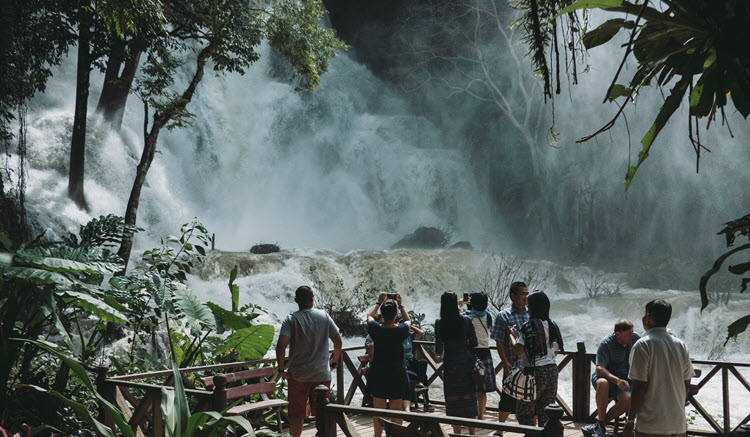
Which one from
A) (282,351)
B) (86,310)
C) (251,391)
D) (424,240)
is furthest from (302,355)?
(424,240)

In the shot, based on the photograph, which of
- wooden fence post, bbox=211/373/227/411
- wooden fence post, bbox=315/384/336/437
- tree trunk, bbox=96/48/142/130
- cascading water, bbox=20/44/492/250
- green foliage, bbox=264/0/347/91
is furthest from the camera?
cascading water, bbox=20/44/492/250

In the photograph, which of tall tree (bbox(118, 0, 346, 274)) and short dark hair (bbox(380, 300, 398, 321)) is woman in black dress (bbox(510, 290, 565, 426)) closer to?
short dark hair (bbox(380, 300, 398, 321))

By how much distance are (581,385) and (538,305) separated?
2577mm

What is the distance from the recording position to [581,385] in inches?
254

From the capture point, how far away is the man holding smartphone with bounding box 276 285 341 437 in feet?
15.2

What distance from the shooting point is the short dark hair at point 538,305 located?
4.42 meters

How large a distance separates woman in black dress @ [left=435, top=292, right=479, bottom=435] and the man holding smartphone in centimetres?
96

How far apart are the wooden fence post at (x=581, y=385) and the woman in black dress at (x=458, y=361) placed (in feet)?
6.78

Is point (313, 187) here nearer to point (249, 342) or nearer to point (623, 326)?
point (249, 342)

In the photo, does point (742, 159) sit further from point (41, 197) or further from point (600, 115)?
point (41, 197)

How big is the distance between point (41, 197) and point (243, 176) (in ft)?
31.8

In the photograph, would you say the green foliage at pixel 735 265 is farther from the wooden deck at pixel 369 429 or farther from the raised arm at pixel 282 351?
the wooden deck at pixel 369 429

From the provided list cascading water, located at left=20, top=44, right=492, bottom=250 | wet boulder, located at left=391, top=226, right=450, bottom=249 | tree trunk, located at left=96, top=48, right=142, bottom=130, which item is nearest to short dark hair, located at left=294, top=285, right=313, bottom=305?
tree trunk, located at left=96, top=48, right=142, bottom=130

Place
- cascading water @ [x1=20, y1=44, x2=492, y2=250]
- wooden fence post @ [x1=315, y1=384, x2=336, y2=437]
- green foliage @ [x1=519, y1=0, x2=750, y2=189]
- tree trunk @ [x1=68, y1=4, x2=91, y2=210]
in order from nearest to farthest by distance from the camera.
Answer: green foliage @ [x1=519, y1=0, x2=750, y2=189] → wooden fence post @ [x1=315, y1=384, x2=336, y2=437] → tree trunk @ [x1=68, y1=4, x2=91, y2=210] → cascading water @ [x1=20, y1=44, x2=492, y2=250]
